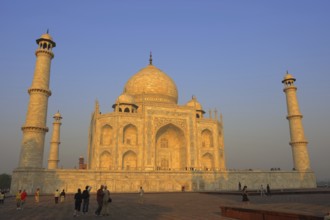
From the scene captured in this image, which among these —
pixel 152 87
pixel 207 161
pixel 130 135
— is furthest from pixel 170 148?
pixel 152 87

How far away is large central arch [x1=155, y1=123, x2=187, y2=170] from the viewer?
3238 centimetres

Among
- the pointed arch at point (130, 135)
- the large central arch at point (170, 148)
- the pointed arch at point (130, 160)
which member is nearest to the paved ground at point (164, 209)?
the pointed arch at point (130, 160)

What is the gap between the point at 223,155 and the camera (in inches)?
1344

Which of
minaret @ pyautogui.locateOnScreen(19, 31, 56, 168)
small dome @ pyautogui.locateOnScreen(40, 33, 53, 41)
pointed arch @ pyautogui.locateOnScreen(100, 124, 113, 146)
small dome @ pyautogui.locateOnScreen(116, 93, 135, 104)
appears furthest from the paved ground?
small dome @ pyautogui.locateOnScreen(116, 93, 135, 104)

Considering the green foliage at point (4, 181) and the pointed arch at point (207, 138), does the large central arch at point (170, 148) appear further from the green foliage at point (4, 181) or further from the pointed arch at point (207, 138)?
the green foliage at point (4, 181)

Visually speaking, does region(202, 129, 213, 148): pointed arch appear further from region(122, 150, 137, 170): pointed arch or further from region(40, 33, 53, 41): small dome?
region(40, 33, 53, 41): small dome

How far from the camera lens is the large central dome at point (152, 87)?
36.2 meters

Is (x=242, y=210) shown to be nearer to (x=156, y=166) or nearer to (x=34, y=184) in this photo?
(x=34, y=184)

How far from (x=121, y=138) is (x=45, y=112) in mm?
8502

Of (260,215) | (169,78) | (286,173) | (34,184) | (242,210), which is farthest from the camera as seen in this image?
(169,78)

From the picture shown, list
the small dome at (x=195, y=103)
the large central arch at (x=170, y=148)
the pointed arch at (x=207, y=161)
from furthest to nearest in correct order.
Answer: the small dome at (x=195, y=103)
the pointed arch at (x=207, y=161)
the large central arch at (x=170, y=148)

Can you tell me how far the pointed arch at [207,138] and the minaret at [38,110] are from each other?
1809 cm

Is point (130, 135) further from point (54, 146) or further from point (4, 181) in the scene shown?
point (4, 181)

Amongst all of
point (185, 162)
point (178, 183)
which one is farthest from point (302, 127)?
point (178, 183)
